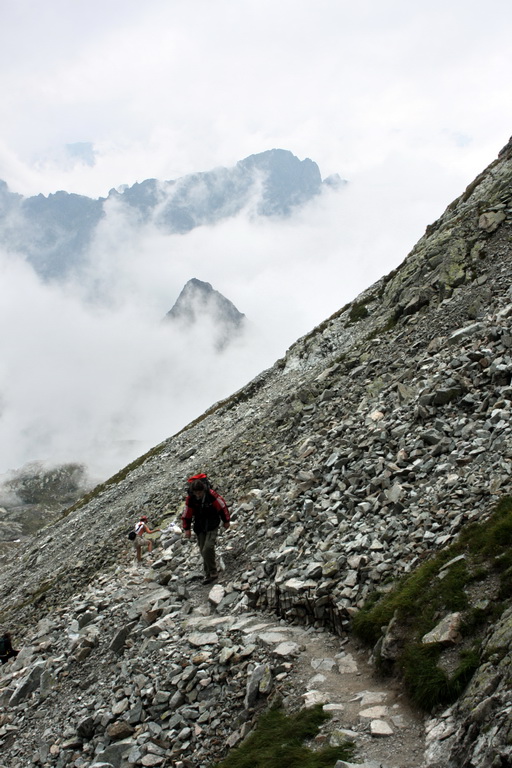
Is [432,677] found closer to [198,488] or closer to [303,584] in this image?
[303,584]

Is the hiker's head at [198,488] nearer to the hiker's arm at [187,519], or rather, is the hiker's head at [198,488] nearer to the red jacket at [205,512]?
the red jacket at [205,512]

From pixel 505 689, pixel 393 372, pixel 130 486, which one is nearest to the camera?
pixel 505 689

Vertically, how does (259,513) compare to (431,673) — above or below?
above

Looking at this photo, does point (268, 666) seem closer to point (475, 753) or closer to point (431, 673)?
point (431, 673)

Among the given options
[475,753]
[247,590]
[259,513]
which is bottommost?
[475,753]

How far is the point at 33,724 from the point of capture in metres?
14.3

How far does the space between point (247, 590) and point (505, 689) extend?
30.9 feet

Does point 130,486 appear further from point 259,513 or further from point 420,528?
point 420,528

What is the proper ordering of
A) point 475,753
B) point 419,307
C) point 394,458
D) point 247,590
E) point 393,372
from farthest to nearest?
1. point 419,307
2. point 393,372
3. point 394,458
4. point 247,590
5. point 475,753

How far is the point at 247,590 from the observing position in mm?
15320

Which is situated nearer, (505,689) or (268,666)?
(505,689)

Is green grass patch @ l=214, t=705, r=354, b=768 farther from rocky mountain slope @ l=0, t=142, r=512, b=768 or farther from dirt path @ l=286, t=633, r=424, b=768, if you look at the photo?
rocky mountain slope @ l=0, t=142, r=512, b=768

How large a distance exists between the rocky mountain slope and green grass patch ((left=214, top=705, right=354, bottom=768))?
420mm

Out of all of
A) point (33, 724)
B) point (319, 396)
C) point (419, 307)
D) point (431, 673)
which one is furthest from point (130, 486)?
point (431, 673)
